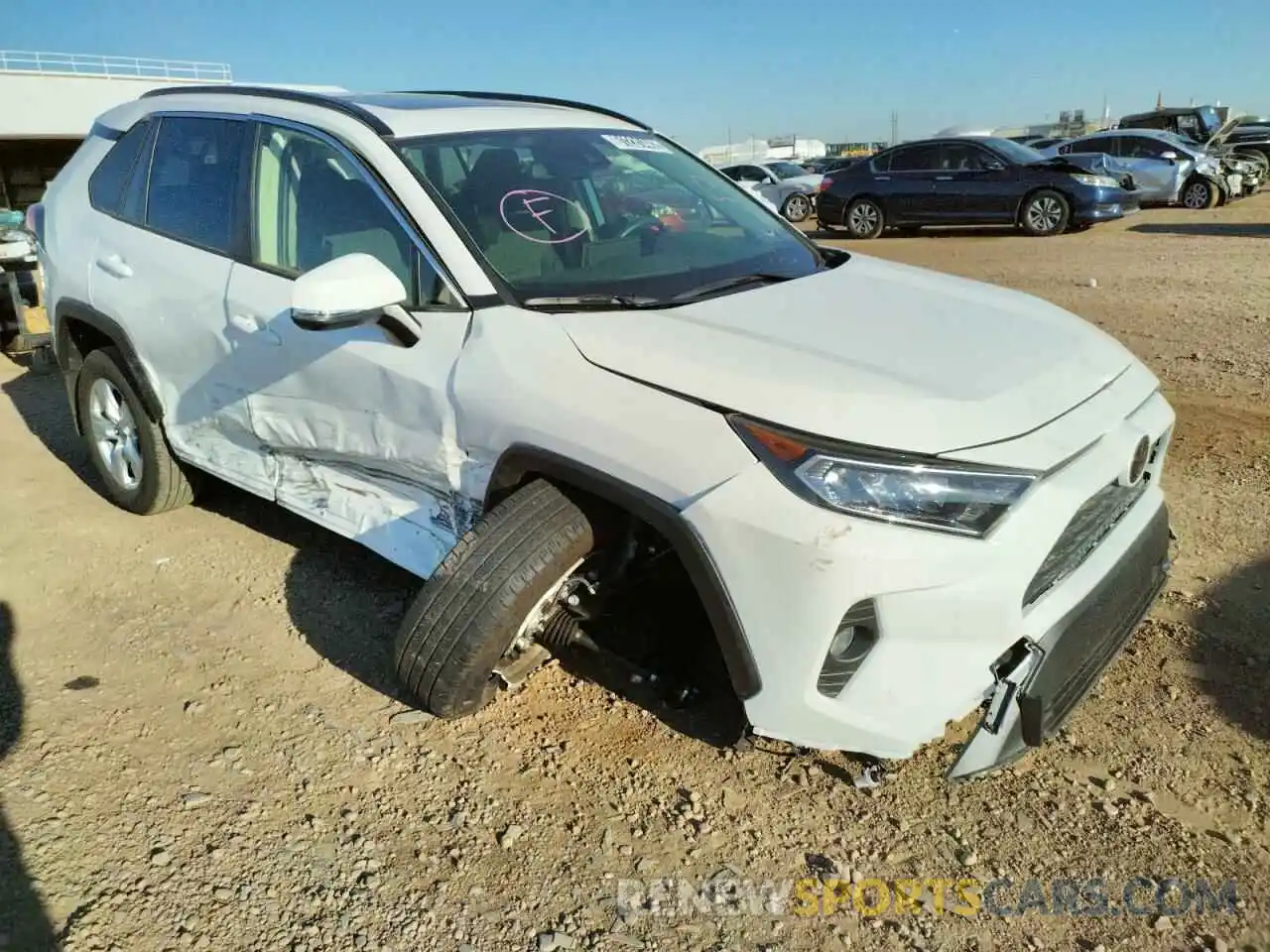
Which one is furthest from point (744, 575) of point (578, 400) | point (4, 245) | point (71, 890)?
point (4, 245)

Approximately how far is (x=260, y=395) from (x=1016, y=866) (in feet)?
9.29

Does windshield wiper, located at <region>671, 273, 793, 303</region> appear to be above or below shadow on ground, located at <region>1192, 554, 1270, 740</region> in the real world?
above

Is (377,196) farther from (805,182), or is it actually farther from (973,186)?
(805,182)

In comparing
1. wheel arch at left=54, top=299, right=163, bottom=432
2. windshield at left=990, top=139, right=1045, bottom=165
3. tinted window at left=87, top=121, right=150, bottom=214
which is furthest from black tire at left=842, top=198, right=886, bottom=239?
wheel arch at left=54, top=299, right=163, bottom=432

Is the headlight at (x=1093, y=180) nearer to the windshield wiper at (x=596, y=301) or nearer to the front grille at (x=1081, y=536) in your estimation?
the front grille at (x=1081, y=536)

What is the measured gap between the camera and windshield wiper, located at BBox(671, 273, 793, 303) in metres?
2.84

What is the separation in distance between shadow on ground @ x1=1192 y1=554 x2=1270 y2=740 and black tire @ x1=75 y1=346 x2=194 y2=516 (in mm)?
4131

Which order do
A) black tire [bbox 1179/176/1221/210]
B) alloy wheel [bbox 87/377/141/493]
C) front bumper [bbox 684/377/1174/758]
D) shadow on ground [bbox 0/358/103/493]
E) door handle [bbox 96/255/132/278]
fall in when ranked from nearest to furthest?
1. front bumper [bbox 684/377/1174/758]
2. door handle [bbox 96/255/132/278]
3. alloy wheel [bbox 87/377/141/493]
4. shadow on ground [bbox 0/358/103/493]
5. black tire [bbox 1179/176/1221/210]

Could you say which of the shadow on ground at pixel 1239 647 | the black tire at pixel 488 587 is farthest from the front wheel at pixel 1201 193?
the black tire at pixel 488 587

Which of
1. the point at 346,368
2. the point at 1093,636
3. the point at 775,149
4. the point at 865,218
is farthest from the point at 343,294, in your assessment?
the point at 775,149

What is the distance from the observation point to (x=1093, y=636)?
2537mm

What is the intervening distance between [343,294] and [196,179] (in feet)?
5.66

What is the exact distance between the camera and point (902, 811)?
8.47 ft

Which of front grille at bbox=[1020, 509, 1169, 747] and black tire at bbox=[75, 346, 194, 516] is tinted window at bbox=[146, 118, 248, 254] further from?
front grille at bbox=[1020, 509, 1169, 747]
